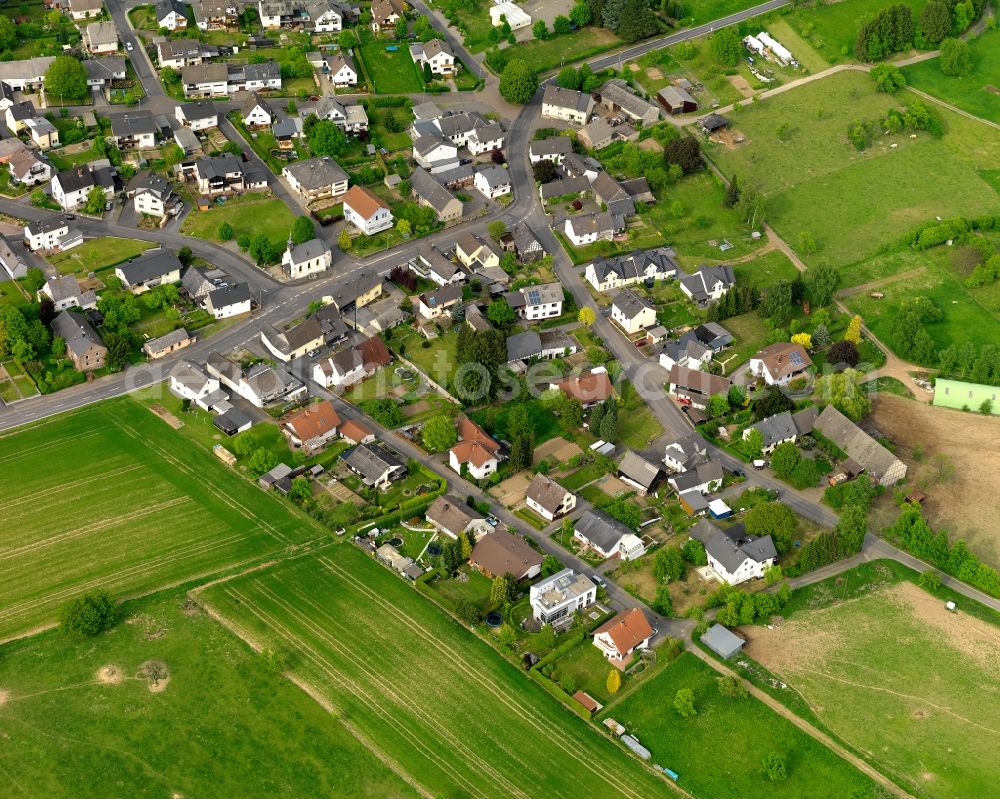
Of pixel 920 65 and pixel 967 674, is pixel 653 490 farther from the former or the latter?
pixel 920 65

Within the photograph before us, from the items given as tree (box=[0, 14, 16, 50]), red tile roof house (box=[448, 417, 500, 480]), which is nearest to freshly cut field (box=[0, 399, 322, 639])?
red tile roof house (box=[448, 417, 500, 480])

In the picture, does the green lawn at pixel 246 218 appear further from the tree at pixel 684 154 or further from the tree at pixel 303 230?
the tree at pixel 684 154

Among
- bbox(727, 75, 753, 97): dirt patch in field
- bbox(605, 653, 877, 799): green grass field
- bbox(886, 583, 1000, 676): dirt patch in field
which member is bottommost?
bbox(605, 653, 877, 799): green grass field

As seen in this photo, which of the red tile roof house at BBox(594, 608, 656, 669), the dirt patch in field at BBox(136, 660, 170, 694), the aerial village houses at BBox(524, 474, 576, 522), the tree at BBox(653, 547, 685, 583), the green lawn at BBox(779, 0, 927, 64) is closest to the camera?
the dirt patch in field at BBox(136, 660, 170, 694)

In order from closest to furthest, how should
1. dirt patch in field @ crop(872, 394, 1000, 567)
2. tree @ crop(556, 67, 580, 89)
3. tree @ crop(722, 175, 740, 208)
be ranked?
1. dirt patch in field @ crop(872, 394, 1000, 567)
2. tree @ crop(722, 175, 740, 208)
3. tree @ crop(556, 67, 580, 89)

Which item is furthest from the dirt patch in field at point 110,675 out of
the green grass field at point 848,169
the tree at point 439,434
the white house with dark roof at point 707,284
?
the green grass field at point 848,169

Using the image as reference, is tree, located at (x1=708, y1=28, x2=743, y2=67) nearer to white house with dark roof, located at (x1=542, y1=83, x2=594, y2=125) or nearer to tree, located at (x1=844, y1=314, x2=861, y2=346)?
white house with dark roof, located at (x1=542, y1=83, x2=594, y2=125)

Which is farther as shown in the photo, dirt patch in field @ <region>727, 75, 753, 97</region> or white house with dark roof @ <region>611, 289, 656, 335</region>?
dirt patch in field @ <region>727, 75, 753, 97</region>
